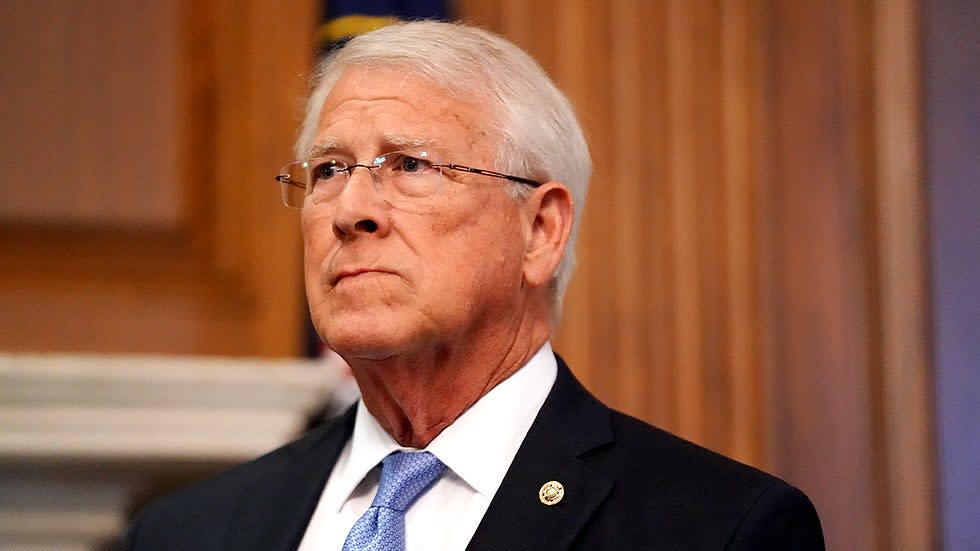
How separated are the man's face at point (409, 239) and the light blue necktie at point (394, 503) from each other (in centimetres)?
18

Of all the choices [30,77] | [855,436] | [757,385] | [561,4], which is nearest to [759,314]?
[757,385]

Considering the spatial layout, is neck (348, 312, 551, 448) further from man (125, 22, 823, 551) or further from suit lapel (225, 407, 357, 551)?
suit lapel (225, 407, 357, 551)

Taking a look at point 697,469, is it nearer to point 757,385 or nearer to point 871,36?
point 757,385

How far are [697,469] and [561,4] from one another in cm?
184

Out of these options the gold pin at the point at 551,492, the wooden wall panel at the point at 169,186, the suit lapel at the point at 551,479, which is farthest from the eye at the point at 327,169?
the wooden wall panel at the point at 169,186

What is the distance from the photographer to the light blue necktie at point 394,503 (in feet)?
6.07

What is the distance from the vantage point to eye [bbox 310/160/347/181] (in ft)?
6.60

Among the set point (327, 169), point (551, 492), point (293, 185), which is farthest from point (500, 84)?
point (551, 492)

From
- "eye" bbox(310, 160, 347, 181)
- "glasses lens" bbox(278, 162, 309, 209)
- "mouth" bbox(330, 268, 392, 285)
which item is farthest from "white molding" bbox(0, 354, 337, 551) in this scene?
"mouth" bbox(330, 268, 392, 285)

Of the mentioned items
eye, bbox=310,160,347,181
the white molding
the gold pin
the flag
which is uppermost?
the flag

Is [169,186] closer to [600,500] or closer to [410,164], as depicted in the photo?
[410,164]

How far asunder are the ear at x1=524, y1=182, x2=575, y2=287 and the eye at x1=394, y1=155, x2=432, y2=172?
0.20m

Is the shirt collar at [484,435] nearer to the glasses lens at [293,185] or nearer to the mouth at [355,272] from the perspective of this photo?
the mouth at [355,272]

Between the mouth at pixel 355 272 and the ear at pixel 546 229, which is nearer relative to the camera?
the mouth at pixel 355 272
